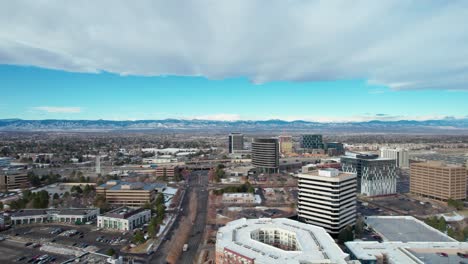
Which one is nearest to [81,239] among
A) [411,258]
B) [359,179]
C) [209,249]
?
[209,249]

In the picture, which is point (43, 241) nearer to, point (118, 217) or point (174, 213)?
point (118, 217)

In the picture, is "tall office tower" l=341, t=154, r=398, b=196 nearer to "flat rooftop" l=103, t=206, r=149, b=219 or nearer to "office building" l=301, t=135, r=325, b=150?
"flat rooftop" l=103, t=206, r=149, b=219

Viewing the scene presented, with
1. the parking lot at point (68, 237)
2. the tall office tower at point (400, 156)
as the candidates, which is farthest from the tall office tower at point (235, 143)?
the parking lot at point (68, 237)

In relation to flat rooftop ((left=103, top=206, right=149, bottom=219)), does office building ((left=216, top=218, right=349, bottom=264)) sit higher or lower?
higher

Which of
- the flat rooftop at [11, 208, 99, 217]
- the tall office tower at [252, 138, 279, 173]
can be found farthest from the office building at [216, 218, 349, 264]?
the tall office tower at [252, 138, 279, 173]

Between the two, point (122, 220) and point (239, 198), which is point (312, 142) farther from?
point (122, 220)

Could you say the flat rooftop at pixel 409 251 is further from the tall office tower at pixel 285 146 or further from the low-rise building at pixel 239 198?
the tall office tower at pixel 285 146
